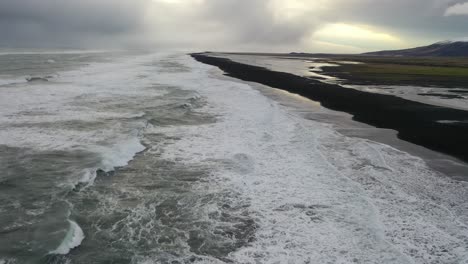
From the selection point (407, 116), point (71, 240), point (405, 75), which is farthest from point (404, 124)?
point (405, 75)

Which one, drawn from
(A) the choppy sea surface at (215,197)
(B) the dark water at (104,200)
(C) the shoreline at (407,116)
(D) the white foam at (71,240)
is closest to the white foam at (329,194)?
(A) the choppy sea surface at (215,197)

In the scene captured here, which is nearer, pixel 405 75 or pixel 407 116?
pixel 407 116

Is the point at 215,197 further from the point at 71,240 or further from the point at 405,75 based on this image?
the point at 405,75

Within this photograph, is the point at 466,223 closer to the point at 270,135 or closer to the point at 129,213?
the point at 129,213

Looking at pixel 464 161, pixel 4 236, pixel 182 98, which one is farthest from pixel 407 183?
pixel 182 98

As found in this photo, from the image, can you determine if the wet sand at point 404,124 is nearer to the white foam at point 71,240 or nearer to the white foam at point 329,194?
the white foam at point 329,194
